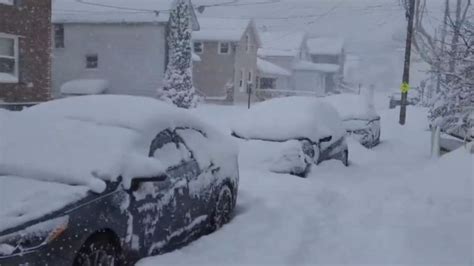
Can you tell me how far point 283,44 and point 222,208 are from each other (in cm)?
5653

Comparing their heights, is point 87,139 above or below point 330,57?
below

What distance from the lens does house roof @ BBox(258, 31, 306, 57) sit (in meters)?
60.2

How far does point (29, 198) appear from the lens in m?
4.25

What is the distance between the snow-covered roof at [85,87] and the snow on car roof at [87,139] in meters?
27.5

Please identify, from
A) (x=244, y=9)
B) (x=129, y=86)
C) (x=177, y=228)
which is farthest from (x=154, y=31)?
(x=177, y=228)

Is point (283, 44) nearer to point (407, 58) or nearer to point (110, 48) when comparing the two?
point (110, 48)

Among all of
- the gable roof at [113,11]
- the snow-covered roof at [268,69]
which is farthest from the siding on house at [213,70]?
the snow-covered roof at [268,69]

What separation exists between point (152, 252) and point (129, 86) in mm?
28910

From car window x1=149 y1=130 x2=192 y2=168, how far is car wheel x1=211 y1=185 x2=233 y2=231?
899mm

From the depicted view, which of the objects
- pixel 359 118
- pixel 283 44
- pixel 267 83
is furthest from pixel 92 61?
pixel 283 44

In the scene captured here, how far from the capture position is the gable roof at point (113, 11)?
32.8 meters

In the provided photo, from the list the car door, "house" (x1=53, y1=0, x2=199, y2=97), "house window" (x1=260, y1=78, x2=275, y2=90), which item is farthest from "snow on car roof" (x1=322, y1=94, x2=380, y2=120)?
"house window" (x1=260, y1=78, x2=275, y2=90)

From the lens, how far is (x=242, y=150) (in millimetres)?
10625

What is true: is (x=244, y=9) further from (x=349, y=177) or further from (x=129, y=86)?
(x=349, y=177)
